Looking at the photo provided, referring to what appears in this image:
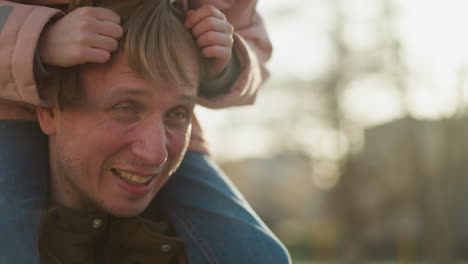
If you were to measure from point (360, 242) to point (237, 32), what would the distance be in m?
20.2

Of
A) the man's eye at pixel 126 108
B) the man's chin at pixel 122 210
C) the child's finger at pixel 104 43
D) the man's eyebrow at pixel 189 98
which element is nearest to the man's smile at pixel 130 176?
the man's chin at pixel 122 210

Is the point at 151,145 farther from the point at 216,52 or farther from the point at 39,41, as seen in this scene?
the point at 39,41

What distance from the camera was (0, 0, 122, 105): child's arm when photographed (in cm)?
225

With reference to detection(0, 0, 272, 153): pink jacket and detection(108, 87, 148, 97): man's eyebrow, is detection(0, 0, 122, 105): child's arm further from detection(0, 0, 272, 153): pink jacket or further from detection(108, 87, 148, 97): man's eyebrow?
detection(108, 87, 148, 97): man's eyebrow

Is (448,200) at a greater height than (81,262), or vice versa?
(81,262)

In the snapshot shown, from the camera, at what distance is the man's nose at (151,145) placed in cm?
246

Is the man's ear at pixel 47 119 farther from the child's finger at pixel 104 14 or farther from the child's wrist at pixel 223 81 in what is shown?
the child's wrist at pixel 223 81

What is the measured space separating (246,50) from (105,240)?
989 mm

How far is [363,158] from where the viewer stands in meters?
23.9

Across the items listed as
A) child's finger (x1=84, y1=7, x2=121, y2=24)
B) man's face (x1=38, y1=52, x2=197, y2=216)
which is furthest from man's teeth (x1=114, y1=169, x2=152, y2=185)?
child's finger (x1=84, y1=7, x2=121, y2=24)

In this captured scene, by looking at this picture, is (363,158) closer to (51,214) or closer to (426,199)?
(426,199)

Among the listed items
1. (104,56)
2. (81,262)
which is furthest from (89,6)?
(81,262)

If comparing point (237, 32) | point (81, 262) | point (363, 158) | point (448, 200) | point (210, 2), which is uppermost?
point (210, 2)

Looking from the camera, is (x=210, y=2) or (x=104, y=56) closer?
(x=104, y=56)
